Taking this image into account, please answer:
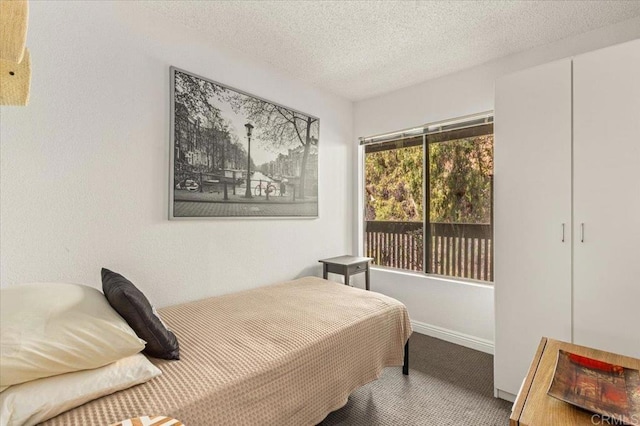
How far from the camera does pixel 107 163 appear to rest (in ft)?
6.33

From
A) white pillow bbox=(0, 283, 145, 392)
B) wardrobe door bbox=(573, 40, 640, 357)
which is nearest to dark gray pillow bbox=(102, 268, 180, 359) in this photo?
white pillow bbox=(0, 283, 145, 392)

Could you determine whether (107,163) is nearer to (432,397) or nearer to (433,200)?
(432,397)

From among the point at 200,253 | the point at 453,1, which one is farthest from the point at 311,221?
the point at 453,1

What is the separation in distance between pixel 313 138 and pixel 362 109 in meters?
0.89

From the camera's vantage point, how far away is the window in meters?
2.94

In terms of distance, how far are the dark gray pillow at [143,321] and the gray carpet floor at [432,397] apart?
108 centimetres

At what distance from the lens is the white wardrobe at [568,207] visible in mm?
1734

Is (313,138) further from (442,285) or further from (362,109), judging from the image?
(442,285)

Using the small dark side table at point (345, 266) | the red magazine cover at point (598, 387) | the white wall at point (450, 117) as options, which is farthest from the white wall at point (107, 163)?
the red magazine cover at point (598, 387)

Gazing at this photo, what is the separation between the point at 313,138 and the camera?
10.7 feet

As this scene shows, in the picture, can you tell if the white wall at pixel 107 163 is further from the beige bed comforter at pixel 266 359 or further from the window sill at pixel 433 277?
the window sill at pixel 433 277

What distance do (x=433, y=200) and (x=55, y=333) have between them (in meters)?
3.10

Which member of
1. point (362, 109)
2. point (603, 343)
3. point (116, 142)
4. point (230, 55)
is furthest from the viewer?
point (362, 109)

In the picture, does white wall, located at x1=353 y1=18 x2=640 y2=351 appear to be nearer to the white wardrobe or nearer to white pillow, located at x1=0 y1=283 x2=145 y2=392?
the white wardrobe
